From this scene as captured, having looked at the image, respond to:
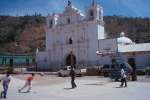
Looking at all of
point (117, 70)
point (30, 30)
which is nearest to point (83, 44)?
point (117, 70)

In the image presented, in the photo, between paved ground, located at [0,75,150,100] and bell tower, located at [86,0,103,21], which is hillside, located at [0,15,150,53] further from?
paved ground, located at [0,75,150,100]

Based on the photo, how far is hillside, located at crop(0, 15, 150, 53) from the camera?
116562 millimetres

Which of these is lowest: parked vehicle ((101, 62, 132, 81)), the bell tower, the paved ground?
the paved ground

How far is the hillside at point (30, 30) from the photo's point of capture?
117m

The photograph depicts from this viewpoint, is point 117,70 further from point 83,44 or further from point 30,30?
point 30,30

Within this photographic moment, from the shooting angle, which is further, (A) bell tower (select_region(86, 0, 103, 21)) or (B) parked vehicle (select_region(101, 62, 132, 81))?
(A) bell tower (select_region(86, 0, 103, 21))

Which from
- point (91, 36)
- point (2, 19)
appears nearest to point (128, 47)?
point (91, 36)

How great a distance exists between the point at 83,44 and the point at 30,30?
75903mm

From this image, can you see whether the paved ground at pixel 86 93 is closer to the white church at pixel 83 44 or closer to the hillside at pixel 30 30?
the white church at pixel 83 44

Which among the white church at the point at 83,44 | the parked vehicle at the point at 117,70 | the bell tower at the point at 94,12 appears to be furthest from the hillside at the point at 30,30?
the parked vehicle at the point at 117,70

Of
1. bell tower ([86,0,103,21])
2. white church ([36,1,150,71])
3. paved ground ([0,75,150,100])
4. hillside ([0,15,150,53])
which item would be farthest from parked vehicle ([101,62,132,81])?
hillside ([0,15,150,53])

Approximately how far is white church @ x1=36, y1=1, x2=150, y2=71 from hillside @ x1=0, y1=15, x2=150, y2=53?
45912 mm

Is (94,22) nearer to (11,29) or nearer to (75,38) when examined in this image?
(75,38)

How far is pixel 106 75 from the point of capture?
134 feet
